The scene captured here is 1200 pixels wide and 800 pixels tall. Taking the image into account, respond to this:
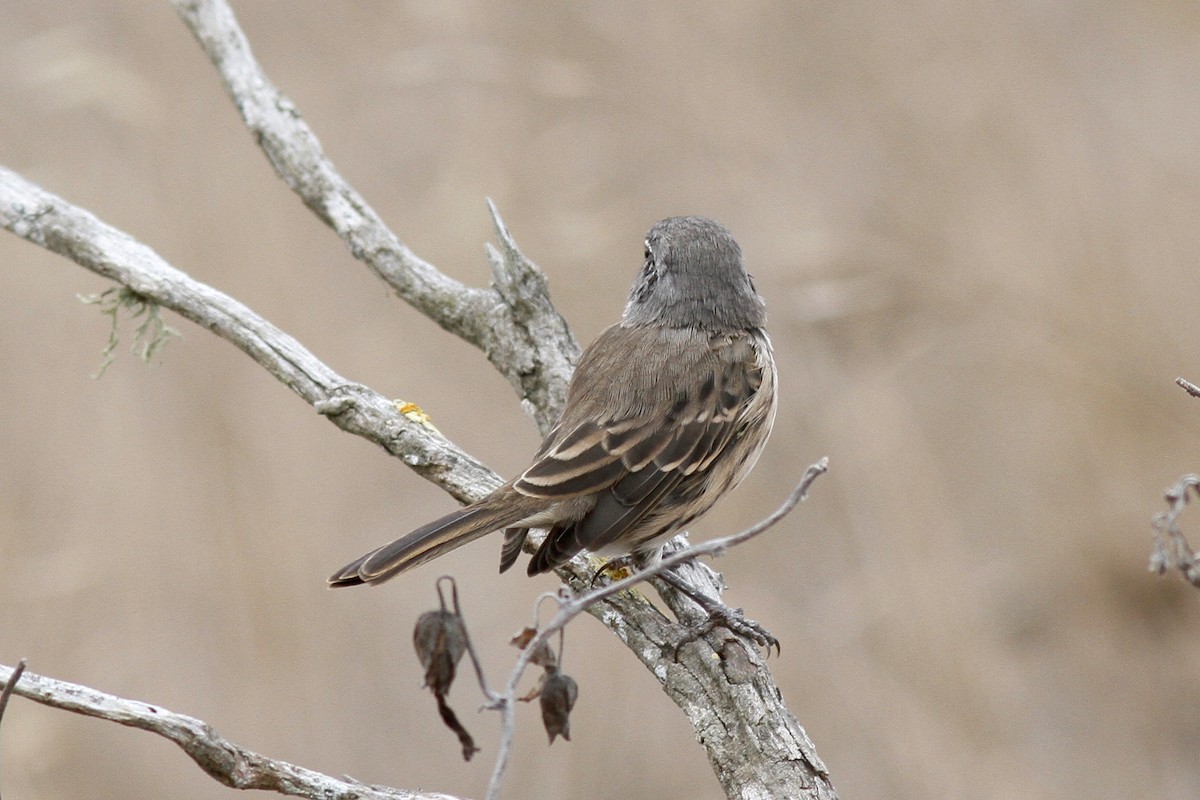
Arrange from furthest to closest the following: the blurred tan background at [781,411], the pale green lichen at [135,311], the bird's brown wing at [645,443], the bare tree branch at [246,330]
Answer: the blurred tan background at [781,411]
the pale green lichen at [135,311]
the bare tree branch at [246,330]
the bird's brown wing at [645,443]

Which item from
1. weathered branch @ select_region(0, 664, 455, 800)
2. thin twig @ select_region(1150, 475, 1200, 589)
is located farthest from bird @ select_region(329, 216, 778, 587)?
thin twig @ select_region(1150, 475, 1200, 589)

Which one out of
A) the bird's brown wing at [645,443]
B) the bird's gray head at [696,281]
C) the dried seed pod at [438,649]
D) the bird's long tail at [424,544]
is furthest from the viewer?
the bird's gray head at [696,281]

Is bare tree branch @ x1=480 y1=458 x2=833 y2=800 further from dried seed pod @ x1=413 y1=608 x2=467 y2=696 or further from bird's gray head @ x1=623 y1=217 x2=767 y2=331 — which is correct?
bird's gray head @ x1=623 y1=217 x2=767 y2=331

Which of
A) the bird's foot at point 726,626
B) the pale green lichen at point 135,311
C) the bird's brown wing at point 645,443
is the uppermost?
the pale green lichen at point 135,311

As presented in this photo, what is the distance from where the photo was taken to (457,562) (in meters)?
7.30

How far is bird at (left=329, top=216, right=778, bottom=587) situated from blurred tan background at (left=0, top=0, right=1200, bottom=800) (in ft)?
2.90

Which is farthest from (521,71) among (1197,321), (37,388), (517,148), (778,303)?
(1197,321)

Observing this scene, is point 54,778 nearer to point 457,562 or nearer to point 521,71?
point 457,562

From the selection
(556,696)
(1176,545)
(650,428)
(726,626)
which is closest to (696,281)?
(650,428)

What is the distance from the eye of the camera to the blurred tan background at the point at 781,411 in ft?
17.1

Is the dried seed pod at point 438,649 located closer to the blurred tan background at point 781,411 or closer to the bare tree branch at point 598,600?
the bare tree branch at point 598,600

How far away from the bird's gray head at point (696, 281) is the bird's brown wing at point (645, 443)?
95 millimetres

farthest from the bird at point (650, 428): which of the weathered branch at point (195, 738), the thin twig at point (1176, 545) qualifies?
the thin twig at point (1176, 545)

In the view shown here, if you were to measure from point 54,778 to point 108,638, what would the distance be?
765mm
